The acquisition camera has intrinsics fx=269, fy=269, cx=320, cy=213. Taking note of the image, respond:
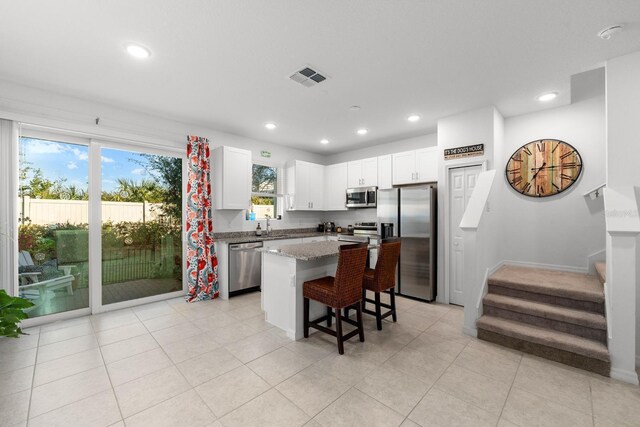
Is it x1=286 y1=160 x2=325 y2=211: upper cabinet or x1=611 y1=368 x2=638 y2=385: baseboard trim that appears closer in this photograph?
x1=611 y1=368 x2=638 y2=385: baseboard trim

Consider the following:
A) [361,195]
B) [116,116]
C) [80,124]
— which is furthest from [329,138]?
[80,124]

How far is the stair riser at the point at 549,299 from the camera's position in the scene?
2656 mm

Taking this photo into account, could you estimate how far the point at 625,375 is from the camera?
2168 millimetres

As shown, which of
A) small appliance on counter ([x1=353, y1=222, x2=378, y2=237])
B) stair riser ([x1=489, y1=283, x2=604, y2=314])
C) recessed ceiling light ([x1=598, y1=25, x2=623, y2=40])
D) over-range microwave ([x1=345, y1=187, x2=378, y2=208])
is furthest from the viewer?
over-range microwave ([x1=345, y1=187, x2=378, y2=208])

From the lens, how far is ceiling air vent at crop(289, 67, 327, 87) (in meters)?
2.73

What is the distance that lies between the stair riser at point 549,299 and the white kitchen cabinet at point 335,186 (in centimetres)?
318

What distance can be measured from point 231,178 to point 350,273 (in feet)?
9.38

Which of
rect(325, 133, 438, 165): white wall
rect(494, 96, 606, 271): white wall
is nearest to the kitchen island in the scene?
rect(494, 96, 606, 271): white wall

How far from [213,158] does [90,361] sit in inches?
125

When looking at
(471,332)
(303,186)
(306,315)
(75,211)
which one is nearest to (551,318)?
(471,332)

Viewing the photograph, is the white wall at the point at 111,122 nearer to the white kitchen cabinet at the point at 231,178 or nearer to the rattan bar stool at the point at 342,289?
the white kitchen cabinet at the point at 231,178

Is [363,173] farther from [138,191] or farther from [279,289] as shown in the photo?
[138,191]

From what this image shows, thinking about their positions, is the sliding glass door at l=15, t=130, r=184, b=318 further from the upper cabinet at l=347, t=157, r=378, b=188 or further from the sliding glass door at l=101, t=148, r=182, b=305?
the upper cabinet at l=347, t=157, r=378, b=188

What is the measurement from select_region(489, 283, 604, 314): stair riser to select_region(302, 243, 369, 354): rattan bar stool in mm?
1796
